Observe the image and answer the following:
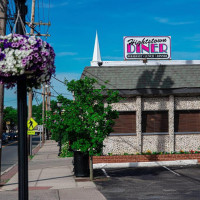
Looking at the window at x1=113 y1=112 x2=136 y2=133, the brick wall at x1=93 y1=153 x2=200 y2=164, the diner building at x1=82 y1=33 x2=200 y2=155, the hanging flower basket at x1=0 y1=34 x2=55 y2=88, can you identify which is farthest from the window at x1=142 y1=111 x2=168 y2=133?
the hanging flower basket at x1=0 y1=34 x2=55 y2=88

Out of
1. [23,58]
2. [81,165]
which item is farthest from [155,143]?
[23,58]

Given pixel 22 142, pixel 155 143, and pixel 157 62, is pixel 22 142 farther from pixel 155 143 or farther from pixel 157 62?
pixel 157 62

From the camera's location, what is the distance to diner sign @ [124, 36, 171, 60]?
75.4ft

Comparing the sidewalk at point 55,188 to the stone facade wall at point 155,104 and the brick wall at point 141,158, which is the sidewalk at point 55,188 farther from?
the stone facade wall at point 155,104

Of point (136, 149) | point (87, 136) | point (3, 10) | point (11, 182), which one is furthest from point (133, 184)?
point (3, 10)

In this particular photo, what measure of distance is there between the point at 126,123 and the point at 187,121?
3326 millimetres

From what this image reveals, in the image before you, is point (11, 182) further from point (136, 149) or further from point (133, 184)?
point (136, 149)

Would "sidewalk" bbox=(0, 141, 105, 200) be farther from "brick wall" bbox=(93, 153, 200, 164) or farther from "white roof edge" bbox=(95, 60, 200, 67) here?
"white roof edge" bbox=(95, 60, 200, 67)

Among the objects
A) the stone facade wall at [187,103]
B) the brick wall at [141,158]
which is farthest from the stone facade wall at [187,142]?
the stone facade wall at [187,103]

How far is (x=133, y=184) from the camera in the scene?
43.7ft

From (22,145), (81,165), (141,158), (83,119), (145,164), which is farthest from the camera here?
(141,158)

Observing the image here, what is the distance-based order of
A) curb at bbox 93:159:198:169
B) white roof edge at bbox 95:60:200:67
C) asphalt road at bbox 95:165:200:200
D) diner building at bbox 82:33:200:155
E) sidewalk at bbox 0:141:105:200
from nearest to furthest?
asphalt road at bbox 95:165:200:200 < sidewalk at bbox 0:141:105:200 < curb at bbox 93:159:198:169 < diner building at bbox 82:33:200:155 < white roof edge at bbox 95:60:200:67

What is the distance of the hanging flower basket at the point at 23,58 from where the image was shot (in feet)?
17.8

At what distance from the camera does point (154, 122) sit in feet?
66.0
